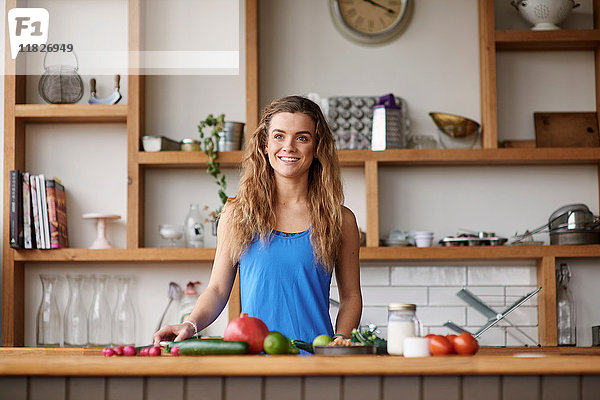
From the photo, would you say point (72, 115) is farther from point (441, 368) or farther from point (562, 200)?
point (441, 368)

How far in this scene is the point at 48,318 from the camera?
4207 mm

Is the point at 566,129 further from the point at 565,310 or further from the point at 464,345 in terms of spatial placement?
the point at 464,345

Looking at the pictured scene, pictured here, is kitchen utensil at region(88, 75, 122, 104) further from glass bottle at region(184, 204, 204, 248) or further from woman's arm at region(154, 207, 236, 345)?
woman's arm at region(154, 207, 236, 345)

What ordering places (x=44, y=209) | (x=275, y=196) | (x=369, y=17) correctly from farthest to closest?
(x=369, y=17) → (x=44, y=209) → (x=275, y=196)

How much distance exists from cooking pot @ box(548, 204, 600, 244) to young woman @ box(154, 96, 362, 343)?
194 centimetres

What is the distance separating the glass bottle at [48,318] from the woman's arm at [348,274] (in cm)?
222

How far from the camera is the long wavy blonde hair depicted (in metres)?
2.40

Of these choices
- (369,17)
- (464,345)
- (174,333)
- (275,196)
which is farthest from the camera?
(369,17)

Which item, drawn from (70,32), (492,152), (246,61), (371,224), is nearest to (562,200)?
(492,152)

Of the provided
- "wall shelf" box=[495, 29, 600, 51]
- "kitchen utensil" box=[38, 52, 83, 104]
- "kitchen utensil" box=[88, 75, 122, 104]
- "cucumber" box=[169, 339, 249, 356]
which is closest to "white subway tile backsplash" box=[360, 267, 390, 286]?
"wall shelf" box=[495, 29, 600, 51]

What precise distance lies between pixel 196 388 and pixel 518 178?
307 centimetres

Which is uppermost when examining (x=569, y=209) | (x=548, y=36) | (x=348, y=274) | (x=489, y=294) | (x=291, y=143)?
(x=548, y=36)

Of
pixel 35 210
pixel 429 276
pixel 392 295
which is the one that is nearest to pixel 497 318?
pixel 429 276

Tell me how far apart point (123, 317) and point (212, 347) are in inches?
102
